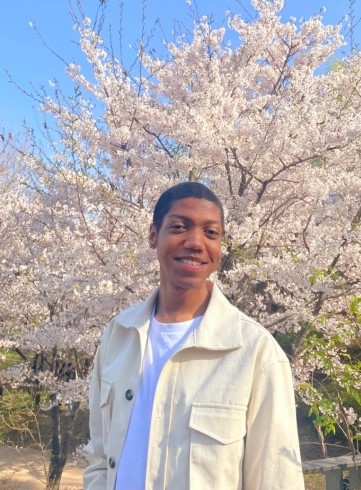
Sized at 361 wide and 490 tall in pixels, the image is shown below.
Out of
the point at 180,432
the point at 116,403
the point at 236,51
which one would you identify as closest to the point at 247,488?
the point at 180,432

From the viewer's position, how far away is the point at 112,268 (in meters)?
4.73

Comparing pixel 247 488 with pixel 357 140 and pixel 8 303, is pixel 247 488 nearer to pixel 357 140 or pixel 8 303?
→ pixel 357 140

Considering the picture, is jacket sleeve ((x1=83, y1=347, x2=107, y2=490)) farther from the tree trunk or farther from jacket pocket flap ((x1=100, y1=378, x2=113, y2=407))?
the tree trunk

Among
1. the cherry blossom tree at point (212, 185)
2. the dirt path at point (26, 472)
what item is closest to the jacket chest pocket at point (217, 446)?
the cherry blossom tree at point (212, 185)

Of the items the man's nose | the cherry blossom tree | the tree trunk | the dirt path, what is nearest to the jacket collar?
the man's nose

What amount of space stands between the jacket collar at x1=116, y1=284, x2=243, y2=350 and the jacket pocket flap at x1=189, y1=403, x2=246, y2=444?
0.13 meters

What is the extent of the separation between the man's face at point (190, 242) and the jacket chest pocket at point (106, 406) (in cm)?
31

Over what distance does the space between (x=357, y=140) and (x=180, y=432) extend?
468cm

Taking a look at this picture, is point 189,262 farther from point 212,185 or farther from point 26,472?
point 26,472

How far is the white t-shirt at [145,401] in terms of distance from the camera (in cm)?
122

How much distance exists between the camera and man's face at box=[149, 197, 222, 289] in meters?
1.33

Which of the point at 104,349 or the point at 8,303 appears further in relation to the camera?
the point at 8,303

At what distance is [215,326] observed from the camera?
4.12 feet

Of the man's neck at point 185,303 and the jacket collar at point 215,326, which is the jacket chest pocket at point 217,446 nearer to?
the jacket collar at point 215,326
